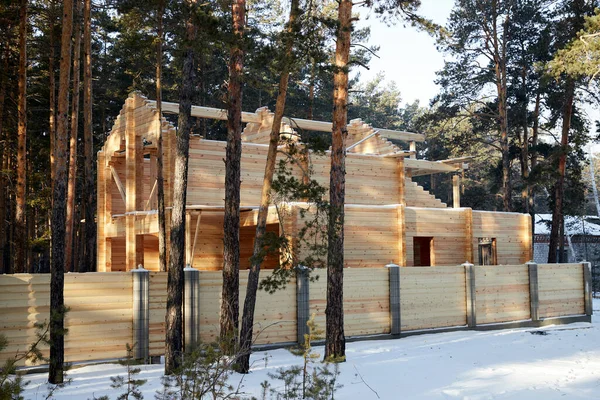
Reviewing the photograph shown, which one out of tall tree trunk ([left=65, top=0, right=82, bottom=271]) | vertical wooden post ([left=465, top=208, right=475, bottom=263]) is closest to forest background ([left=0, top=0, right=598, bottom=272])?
tall tree trunk ([left=65, top=0, right=82, bottom=271])

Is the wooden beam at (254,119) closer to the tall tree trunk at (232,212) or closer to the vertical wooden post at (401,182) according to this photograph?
the vertical wooden post at (401,182)

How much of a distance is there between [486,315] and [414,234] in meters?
3.59

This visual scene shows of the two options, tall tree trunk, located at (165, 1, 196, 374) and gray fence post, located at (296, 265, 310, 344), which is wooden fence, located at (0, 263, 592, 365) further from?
tall tree trunk, located at (165, 1, 196, 374)

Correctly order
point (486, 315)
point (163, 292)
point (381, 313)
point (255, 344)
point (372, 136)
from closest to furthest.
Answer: point (163, 292)
point (255, 344)
point (381, 313)
point (486, 315)
point (372, 136)

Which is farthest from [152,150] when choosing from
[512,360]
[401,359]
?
[512,360]

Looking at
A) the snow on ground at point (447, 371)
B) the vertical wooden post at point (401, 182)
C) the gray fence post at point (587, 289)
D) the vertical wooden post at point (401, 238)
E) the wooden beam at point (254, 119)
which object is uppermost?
the wooden beam at point (254, 119)

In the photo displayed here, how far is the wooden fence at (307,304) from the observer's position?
1142 cm

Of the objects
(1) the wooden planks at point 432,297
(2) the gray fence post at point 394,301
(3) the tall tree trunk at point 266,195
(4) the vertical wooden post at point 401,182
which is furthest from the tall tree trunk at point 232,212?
(4) the vertical wooden post at point 401,182

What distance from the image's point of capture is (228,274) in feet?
38.1

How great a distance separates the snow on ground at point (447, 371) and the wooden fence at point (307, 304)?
565mm

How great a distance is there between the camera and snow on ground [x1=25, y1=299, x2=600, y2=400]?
402 inches

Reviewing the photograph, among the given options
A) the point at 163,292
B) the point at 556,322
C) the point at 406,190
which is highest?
the point at 406,190

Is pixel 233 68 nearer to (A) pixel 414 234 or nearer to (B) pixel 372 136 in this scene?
(A) pixel 414 234

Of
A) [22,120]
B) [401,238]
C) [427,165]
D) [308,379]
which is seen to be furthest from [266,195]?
[427,165]
